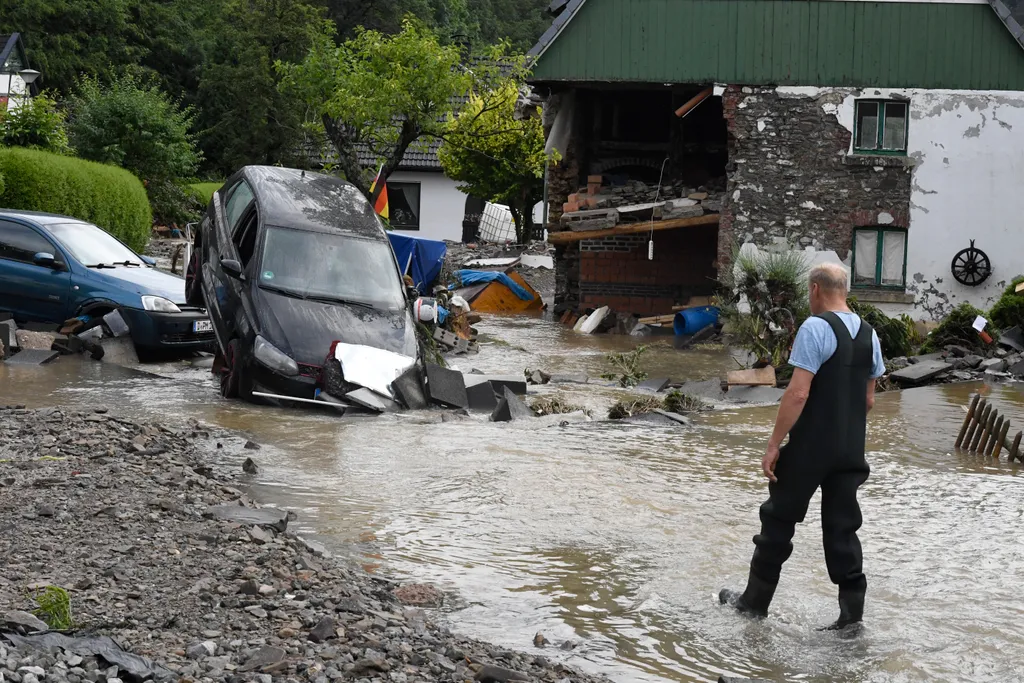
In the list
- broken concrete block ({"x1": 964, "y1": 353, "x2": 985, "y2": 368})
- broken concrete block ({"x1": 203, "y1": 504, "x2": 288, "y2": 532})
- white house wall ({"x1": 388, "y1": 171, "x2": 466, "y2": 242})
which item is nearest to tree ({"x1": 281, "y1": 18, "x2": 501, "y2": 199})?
broken concrete block ({"x1": 964, "y1": 353, "x2": 985, "y2": 368})

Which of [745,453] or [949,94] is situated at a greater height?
[949,94]

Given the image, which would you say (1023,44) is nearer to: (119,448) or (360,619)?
(119,448)

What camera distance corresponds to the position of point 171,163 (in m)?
31.5

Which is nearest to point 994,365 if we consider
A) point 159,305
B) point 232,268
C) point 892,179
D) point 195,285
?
point 892,179

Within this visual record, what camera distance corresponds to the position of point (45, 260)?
46.5ft

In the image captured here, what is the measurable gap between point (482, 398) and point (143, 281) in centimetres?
465

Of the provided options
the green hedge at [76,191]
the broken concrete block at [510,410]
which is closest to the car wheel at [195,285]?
the broken concrete block at [510,410]

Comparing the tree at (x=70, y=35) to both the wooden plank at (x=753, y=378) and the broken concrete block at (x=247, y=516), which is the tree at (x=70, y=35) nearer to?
the wooden plank at (x=753, y=378)

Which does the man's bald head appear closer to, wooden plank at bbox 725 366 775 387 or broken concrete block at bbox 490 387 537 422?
broken concrete block at bbox 490 387 537 422

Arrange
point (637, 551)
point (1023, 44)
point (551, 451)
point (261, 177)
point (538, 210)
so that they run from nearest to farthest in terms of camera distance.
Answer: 1. point (637, 551)
2. point (551, 451)
3. point (261, 177)
4. point (1023, 44)
5. point (538, 210)

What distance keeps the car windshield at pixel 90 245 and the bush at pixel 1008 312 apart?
12.6 metres

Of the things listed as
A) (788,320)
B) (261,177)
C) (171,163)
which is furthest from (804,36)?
(171,163)

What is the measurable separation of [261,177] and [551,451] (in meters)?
5.59

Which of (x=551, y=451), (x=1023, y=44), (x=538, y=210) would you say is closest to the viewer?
(x=551, y=451)
